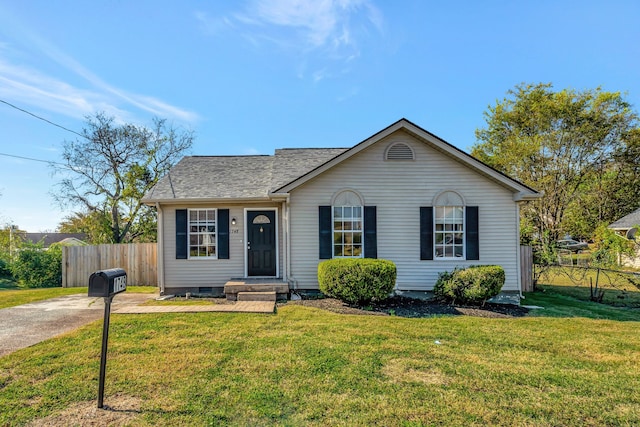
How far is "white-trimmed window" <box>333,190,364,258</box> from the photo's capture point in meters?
9.16

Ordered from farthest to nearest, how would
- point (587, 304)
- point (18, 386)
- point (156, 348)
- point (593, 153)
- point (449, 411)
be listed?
1. point (593, 153)
2. point (587, 304)
3. point (156, 348)
4. point (18, 386)
5. point (449, 411)

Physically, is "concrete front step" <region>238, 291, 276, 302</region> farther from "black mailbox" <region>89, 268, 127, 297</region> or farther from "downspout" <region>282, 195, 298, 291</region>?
"black mailbox" <region>89, 268, 127, 297</region>

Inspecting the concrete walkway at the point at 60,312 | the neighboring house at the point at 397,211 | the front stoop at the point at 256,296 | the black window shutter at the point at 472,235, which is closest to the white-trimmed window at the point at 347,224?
the neighboring house at the point at 397,211

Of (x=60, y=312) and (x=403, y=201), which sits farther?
(x=403, y=201)

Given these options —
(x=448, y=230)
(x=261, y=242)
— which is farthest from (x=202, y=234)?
(x=448, y=230)

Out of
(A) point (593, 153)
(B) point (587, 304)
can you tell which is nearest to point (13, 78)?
(B) point (587, 304)

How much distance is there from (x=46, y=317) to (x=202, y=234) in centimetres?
391

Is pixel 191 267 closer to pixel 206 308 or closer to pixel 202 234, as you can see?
pixel 202 234

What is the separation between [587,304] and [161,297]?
11798 mm

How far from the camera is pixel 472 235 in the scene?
8.98m

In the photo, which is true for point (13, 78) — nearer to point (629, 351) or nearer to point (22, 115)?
point (22, 115)

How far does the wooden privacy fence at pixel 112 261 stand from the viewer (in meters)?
11.9

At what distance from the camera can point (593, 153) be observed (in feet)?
75.7

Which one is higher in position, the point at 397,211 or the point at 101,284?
the point at 397,211
